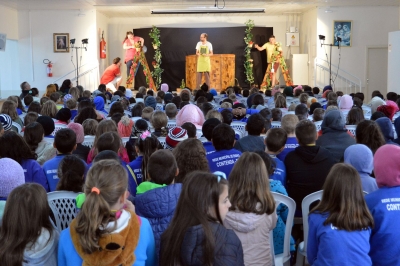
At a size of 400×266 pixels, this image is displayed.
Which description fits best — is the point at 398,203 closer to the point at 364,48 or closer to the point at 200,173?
the point at 200,173

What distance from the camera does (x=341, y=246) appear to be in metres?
2.98

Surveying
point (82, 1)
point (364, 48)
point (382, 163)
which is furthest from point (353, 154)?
point (364, 48)

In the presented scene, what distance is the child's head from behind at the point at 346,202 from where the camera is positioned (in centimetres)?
302

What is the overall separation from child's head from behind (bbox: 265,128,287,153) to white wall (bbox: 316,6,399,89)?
577 inches

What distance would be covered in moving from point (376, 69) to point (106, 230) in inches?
725

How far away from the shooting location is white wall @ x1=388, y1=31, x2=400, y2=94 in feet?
53.1

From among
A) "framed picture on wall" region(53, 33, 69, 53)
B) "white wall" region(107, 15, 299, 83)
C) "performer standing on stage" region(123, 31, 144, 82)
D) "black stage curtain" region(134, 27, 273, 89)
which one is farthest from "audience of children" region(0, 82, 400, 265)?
"white wall" region(107, 15, 299, 83)

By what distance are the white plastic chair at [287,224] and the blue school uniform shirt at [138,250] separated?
3.81ft

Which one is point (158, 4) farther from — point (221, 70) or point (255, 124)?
point (255, 124)

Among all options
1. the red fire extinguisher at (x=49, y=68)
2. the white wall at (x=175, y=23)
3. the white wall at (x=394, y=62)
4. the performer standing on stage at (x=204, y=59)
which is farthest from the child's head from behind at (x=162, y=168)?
the white wall at (x=175, y=23)

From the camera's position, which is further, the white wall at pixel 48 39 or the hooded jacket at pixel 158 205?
the white wall at pixel 48 39

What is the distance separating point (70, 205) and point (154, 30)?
16735mm

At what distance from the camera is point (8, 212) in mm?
2816

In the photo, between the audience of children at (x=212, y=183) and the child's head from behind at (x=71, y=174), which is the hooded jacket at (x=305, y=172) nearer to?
the audience of children at (x=212, y=183)
